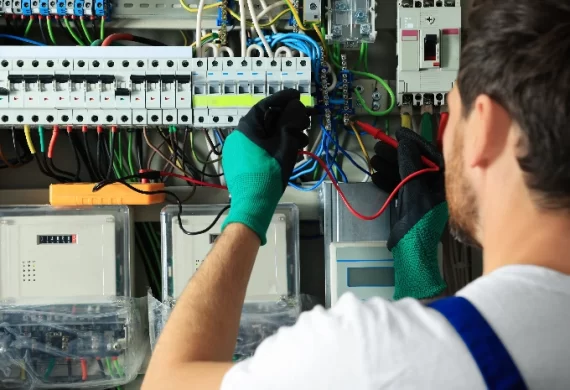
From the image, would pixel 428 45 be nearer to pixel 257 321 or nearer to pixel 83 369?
pixel 257 321

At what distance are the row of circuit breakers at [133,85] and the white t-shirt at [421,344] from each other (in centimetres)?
92

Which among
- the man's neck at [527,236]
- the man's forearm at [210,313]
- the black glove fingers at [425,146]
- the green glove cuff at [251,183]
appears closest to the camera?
the man's neck at [527,236]

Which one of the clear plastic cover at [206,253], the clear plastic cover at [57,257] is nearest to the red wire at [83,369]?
the clear plastic cover at [57,257]

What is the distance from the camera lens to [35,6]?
1.61 meters

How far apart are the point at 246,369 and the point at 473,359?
30 cm

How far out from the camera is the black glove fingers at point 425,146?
1471 millimetres

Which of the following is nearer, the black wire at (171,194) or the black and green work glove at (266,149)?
the black and green work glove at (266,149)

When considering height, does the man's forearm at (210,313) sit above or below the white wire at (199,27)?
below

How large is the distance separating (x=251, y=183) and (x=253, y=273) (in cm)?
35

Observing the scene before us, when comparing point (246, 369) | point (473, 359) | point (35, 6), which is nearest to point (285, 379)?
point (246, 369)

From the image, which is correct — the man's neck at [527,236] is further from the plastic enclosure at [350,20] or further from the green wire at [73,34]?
the green wire at [73,34]

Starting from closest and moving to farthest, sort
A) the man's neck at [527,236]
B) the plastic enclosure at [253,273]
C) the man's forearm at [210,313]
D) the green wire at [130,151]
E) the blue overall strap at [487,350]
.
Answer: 1. the blue overall strap at [487,350]
2. the man's neck at [527,236]
3. the man's forearm at [210,313]
4. the plastic enclosure at [253,273]
5. the green wire at [130,151]

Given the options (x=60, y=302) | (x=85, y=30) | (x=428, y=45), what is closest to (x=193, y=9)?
(x=85, y=30)

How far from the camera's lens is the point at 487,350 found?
0.67 meters
